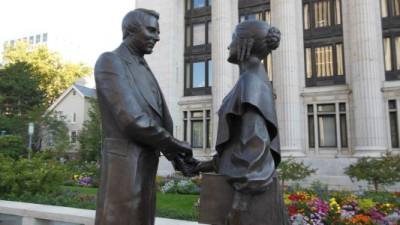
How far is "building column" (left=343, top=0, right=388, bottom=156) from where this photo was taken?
24141mm

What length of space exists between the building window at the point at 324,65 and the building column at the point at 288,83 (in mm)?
1158

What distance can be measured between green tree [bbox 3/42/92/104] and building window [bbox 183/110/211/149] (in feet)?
105

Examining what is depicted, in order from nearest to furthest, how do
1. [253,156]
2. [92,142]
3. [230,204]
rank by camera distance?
[253,156], [230,204], [92,142]

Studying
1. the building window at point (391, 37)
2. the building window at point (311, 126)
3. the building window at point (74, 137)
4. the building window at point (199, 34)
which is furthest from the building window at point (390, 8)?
the building window at point (74, 137)

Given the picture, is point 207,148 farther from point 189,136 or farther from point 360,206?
point 360,206

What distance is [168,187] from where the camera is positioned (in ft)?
63.7

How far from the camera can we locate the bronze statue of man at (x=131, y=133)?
315cm

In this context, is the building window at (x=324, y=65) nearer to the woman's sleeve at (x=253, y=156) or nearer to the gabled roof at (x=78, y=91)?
the woman's sleeve at (x=253, y=156)

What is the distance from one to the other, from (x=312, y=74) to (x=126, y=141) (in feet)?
88.7

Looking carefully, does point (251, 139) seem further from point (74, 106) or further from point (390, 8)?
point (74, 106)

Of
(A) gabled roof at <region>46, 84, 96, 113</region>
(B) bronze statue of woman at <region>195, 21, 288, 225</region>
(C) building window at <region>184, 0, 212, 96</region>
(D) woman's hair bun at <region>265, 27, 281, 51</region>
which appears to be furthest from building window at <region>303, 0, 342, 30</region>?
(A) gabled roof at <region>46, 84, 96, 113</region>

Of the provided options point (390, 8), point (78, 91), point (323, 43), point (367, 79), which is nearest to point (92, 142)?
point (78, 91)

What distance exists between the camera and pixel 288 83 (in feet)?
88.5

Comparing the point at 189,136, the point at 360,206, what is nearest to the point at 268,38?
the point at 360,206
